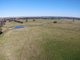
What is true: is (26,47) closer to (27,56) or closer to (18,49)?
(18,49)

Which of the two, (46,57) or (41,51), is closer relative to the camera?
(46,57)

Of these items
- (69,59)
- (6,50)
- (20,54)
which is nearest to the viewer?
(69,59)

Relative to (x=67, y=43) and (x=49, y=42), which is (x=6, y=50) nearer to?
(x=49, y=42)

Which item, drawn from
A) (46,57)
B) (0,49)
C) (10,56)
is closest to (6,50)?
(0,49)

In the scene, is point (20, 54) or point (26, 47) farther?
point (26, 47)

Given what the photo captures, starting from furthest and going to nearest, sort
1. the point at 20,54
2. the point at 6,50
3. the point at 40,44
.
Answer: the point at 40,44, the point at 6,50, the point at 20,54

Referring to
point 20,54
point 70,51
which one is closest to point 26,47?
point 20,54

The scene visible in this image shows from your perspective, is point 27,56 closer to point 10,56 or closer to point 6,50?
point 10,56

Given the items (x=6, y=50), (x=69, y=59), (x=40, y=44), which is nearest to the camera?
(x=69, y=59)

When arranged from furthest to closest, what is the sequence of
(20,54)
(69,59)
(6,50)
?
(6,50) < (20,54) < (69,59)
